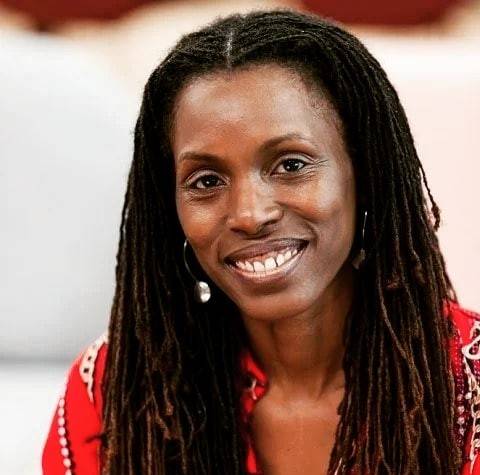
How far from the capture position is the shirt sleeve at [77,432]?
992mm

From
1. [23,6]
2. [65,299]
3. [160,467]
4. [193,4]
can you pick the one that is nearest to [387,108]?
[160,467]

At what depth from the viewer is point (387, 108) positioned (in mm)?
884

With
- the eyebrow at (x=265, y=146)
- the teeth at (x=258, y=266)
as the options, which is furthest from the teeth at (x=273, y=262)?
the eyebrow at (x=265, y=146)

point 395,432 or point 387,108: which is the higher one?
point 387,108

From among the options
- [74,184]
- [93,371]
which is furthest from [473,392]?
[74,184]

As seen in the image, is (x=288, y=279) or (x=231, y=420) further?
(x=231, y=420)

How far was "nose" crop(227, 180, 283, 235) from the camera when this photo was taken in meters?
0.81

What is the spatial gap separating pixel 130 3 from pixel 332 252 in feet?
3.48

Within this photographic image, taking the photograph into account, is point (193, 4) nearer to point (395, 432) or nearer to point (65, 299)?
point (65, 299)

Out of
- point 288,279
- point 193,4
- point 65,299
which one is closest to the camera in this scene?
point 288,279

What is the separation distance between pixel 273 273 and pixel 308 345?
158mm

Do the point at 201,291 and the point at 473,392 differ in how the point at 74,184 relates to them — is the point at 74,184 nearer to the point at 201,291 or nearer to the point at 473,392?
the point at 201,291

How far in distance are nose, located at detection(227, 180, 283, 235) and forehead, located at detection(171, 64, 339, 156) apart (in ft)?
0.16

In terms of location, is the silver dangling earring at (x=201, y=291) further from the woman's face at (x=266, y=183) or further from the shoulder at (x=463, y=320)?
the shoulder at (x=463, y=320)
